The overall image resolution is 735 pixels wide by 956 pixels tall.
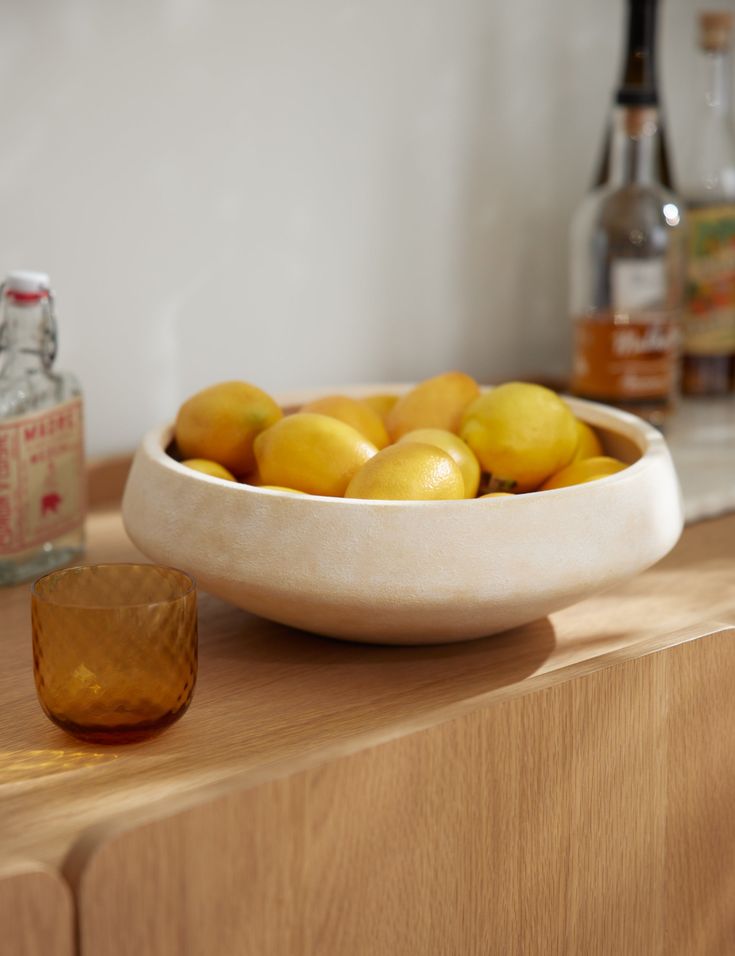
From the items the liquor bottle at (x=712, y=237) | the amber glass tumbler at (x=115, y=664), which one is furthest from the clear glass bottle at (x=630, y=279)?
the amber glass tumbler at (x=115, y=664)

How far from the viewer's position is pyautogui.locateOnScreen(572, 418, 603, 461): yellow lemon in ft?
2.53

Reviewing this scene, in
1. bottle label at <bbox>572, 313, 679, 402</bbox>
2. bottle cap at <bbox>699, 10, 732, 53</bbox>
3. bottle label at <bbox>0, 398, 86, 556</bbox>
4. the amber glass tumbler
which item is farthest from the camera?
bottle cap at <bbox>699, 10, 732, 53</bbox>

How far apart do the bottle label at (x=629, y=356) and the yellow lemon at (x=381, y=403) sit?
31 cm

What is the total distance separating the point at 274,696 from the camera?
24.5 inches

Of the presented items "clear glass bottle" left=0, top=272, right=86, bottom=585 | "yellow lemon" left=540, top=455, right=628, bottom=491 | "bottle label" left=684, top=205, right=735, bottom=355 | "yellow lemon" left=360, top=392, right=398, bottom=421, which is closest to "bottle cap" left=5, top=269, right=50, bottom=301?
"clear glass bottle" left=0, top=272, right=86, bottom=585

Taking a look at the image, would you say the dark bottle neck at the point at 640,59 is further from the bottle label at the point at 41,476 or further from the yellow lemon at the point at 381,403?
the bottle label at the point at 41,476

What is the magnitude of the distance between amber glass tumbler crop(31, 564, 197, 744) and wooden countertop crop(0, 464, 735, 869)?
0.06 feet

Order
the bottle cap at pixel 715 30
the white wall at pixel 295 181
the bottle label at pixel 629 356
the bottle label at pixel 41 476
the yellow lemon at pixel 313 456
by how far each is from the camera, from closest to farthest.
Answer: the yellow lemon at pixel 313 456 < the bottle label at pixel 41 476 < the white wall at pixel 295 181 < the bottle label at pixel 629 356 < the bottle cap at pixel 715 30

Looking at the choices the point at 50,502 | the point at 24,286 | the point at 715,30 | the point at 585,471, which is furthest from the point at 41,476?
the point at 715,30

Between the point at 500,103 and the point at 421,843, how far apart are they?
0.85 metres

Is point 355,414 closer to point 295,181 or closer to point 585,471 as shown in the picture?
point 585,471

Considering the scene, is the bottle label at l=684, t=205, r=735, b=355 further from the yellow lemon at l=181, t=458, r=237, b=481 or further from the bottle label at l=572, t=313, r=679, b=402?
the yellow lemon at l=181, t=458, r=237, b=481

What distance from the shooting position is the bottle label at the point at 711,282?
1.26m

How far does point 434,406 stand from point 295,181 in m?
0.37
